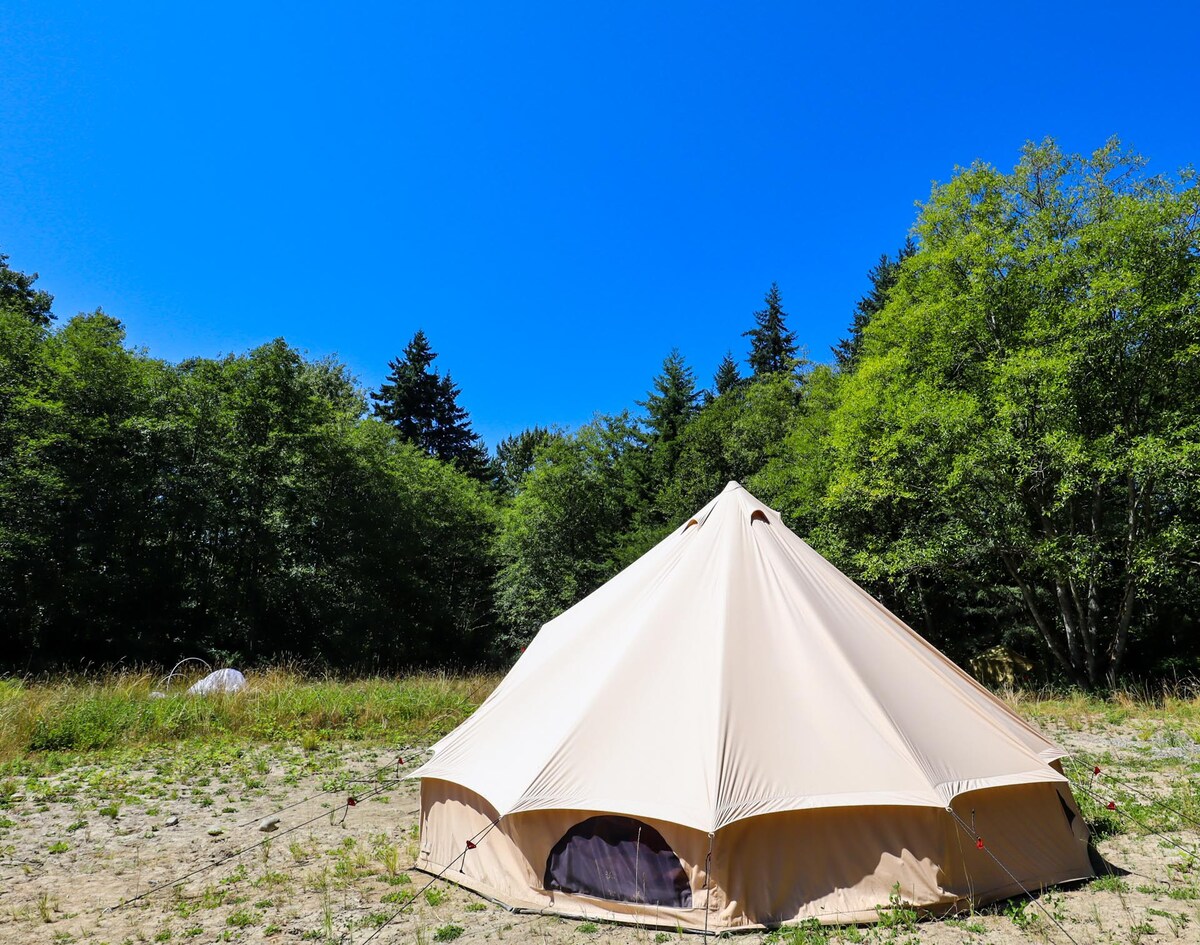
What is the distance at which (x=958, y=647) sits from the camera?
59.7 feet

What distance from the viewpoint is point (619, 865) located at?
151 inches

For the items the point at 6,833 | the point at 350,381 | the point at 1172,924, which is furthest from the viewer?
the point at 350,381

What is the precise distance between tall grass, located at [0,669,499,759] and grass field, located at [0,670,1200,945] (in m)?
0.03

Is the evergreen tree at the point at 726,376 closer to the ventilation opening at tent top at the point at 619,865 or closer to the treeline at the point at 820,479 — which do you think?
the treeline at the point at 820,479

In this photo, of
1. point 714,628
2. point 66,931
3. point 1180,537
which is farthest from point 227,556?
point 1180,537

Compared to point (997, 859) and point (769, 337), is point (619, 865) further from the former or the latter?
point (769, 337)

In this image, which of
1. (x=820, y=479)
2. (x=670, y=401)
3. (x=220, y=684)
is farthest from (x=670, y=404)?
(x=220, y=684)

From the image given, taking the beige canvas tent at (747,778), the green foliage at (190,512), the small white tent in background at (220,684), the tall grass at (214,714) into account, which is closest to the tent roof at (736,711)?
the beige canvas tent at (747,778)

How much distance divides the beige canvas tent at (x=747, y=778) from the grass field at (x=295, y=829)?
0.64 feet

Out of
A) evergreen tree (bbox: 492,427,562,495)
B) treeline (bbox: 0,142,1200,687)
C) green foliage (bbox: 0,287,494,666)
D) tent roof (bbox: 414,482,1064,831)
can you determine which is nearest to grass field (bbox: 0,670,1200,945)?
tent roof (bbox: 414,482,1064,831)

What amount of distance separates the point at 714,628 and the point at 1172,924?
108 inches

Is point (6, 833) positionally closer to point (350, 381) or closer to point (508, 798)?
point (508, 798)

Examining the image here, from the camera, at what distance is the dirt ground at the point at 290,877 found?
3.56 m

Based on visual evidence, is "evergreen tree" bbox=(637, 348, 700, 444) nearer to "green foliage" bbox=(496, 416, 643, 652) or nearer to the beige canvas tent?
"green foliage" bbox=(496, 416, 643, 652)
